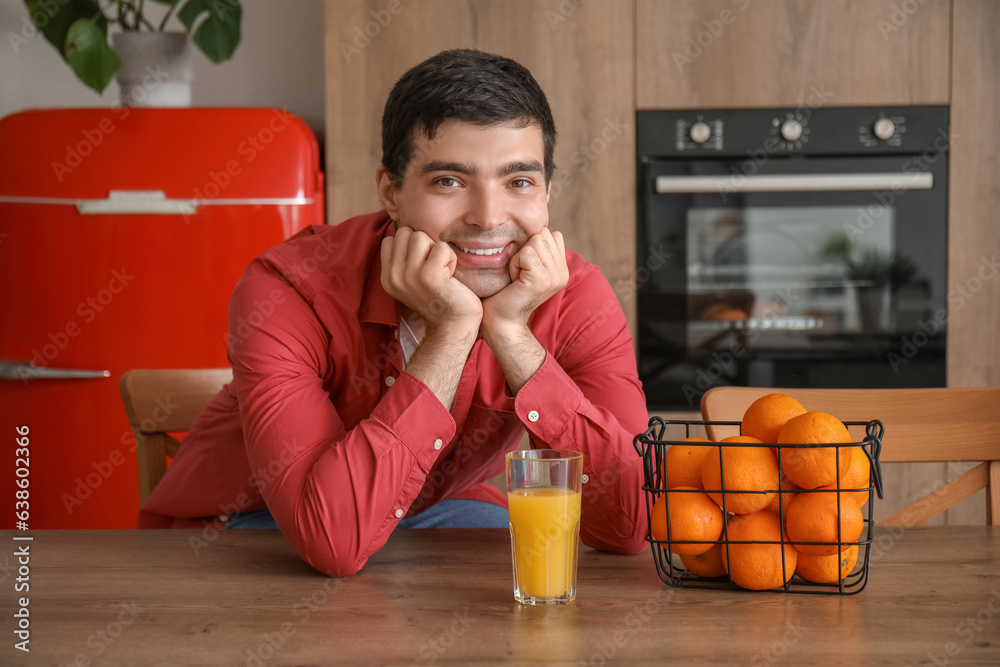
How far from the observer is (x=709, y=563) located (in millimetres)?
810

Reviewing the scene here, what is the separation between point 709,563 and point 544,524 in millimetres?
152

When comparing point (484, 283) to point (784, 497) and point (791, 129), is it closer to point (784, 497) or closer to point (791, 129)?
point (784, 497)

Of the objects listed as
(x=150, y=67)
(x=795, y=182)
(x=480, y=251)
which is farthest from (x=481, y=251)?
(x=150, y=67)

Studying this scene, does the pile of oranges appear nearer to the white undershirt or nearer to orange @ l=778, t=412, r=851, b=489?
orange @ l=778, t=412, r=851, b=489

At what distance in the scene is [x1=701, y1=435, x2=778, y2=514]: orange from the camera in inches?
30.5

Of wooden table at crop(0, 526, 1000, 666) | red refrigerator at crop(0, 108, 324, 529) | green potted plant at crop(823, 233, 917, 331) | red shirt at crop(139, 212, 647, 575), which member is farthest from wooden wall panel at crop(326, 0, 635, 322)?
wooden table at crop(0, 526, 1000, 666)

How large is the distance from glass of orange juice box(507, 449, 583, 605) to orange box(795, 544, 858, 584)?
0.20 meters

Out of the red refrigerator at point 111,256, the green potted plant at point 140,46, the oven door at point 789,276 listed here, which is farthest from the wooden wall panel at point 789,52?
the green potted plant at point 140,46

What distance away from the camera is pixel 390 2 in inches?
91.6

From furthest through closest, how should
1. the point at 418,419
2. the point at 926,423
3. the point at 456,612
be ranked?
the point at 926,423 → the point at 418,419 → the point at 456,612

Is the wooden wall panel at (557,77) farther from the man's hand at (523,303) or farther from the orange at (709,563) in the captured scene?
the orange at (709,563)

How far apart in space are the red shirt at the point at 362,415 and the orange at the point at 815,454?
21cm

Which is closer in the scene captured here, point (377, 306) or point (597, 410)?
point (597, 410)

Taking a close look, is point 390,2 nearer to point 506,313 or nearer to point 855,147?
point 855,147
